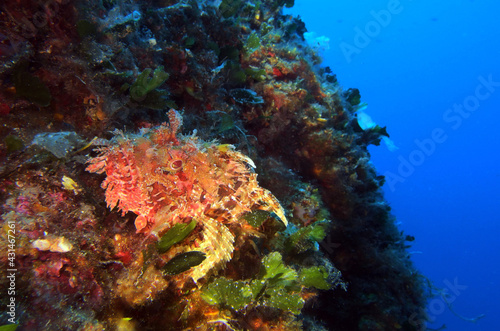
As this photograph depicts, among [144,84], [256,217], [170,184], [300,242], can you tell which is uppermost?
[144,84]

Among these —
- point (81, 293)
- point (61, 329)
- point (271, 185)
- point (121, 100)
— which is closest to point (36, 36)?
point (121, 100)

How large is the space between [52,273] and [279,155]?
4152mm

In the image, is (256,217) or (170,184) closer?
(170,184)

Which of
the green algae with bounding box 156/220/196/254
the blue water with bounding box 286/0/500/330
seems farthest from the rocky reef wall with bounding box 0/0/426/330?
the blue water with bounding box 286/0/500/330

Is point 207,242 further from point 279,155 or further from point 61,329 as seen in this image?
point 279,155

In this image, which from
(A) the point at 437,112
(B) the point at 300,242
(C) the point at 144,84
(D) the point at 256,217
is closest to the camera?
(D) the point at 256,217

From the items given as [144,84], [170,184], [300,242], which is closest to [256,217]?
[170,184]

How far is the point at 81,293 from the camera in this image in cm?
179

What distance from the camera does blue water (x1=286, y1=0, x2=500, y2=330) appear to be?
3233 inches

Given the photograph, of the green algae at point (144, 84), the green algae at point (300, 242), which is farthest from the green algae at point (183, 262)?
the green algae at point (144, 84)

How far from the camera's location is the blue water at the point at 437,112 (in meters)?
82.1

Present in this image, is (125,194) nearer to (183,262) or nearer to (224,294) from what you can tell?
(183,262)

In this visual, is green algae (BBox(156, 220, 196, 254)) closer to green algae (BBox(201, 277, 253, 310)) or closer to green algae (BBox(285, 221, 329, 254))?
green algae (BBox(201, 277, 253, 310))

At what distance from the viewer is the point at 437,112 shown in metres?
113
